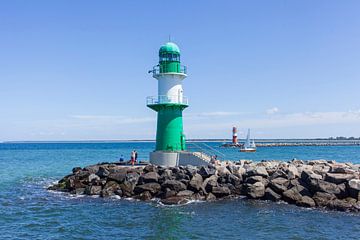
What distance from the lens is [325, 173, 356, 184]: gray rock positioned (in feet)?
63.0

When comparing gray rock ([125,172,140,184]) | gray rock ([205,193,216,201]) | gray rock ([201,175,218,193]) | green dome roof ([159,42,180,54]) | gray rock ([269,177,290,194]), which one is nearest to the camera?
gray rock ([269,177,290,194])

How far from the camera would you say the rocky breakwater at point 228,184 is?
61.3 ft

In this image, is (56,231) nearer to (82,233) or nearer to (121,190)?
(82,233)

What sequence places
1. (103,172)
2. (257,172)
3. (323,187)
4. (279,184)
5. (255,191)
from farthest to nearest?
(103,172), (257,172), (279,184), (255,191), (323,187)

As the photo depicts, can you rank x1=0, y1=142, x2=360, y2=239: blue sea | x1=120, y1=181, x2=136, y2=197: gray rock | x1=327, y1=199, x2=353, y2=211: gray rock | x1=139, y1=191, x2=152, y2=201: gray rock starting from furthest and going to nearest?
A: x1=120, y1=181, x2=136, y2=197: gray rock, x1=139, y1=191, x2=152, y2=201: gray rock, x1=327, y1=199, x2=353, y2=211: gray rock, x1=0, y1=142, x2=360, y2=239: blue sea

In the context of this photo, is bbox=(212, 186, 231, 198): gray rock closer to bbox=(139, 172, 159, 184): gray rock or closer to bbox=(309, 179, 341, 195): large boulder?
bbox=(139, 172, 159, 184): gray rock

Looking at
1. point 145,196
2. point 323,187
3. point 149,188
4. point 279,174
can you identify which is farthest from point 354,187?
point 145,196

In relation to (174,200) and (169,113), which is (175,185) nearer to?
(174,200)

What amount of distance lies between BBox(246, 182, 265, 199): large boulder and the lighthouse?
22.6ft

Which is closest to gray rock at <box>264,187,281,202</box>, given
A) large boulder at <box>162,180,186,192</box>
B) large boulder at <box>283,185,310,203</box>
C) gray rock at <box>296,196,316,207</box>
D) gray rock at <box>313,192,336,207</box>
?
large boulder at <box>283,185,310,203</box>

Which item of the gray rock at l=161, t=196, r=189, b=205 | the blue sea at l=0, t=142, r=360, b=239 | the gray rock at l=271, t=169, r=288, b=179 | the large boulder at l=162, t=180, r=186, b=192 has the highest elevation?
the gray rock at l=271, t=169, r=288, b=179

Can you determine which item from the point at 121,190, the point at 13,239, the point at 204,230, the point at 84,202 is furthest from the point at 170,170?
the point at 13,239

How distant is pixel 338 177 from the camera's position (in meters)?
19.4

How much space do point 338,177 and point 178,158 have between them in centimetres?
1012
